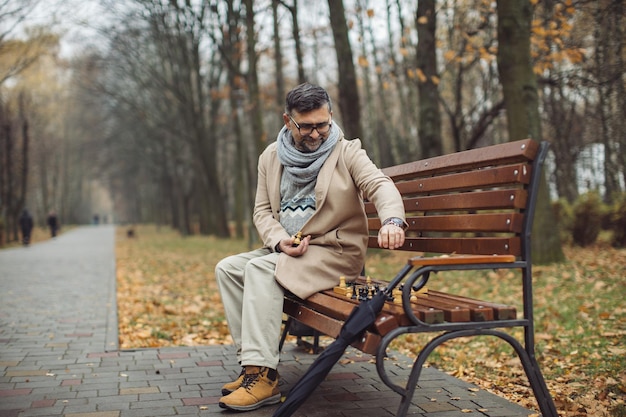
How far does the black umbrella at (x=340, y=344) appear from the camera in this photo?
2891mm

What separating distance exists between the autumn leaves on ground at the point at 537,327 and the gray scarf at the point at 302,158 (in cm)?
175

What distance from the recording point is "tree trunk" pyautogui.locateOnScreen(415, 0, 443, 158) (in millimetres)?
12383

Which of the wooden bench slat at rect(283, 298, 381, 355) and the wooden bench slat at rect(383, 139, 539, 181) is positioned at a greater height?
the wooden bench slat at rect(383, 139, 539, 181)

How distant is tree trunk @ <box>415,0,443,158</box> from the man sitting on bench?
861 centimetres

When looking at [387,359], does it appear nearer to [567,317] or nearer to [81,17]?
[567,317]

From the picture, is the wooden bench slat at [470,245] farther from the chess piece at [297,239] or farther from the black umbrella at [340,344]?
the chess piece at [297,239]

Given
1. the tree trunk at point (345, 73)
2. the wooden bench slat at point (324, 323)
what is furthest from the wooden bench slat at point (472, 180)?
the tree trunk at point (345, 73)

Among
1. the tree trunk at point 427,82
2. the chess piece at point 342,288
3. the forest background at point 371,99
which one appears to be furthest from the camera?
the tree trunk at point 427,82

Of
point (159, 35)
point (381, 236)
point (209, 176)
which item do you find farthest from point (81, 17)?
point (381, 236)

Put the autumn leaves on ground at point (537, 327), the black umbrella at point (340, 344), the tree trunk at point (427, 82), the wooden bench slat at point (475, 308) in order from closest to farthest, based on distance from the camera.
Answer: the black umbrella at point (340, 344) → the wooden bench slat at point (475, 308) → the autumn leaves on ground at point (537, 327) → the tree trunk at point (427, 82)

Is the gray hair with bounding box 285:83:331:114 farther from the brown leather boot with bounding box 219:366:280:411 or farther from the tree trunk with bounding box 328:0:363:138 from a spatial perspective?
the tree trunk with bounding box 328:0:363:138

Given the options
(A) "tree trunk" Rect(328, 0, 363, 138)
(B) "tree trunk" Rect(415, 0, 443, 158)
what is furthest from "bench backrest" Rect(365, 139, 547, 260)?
(A) "tree trunk" Rect(328, 0, 363, 138)

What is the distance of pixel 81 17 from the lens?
23.1 m

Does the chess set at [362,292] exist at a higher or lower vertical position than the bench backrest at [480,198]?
lower
